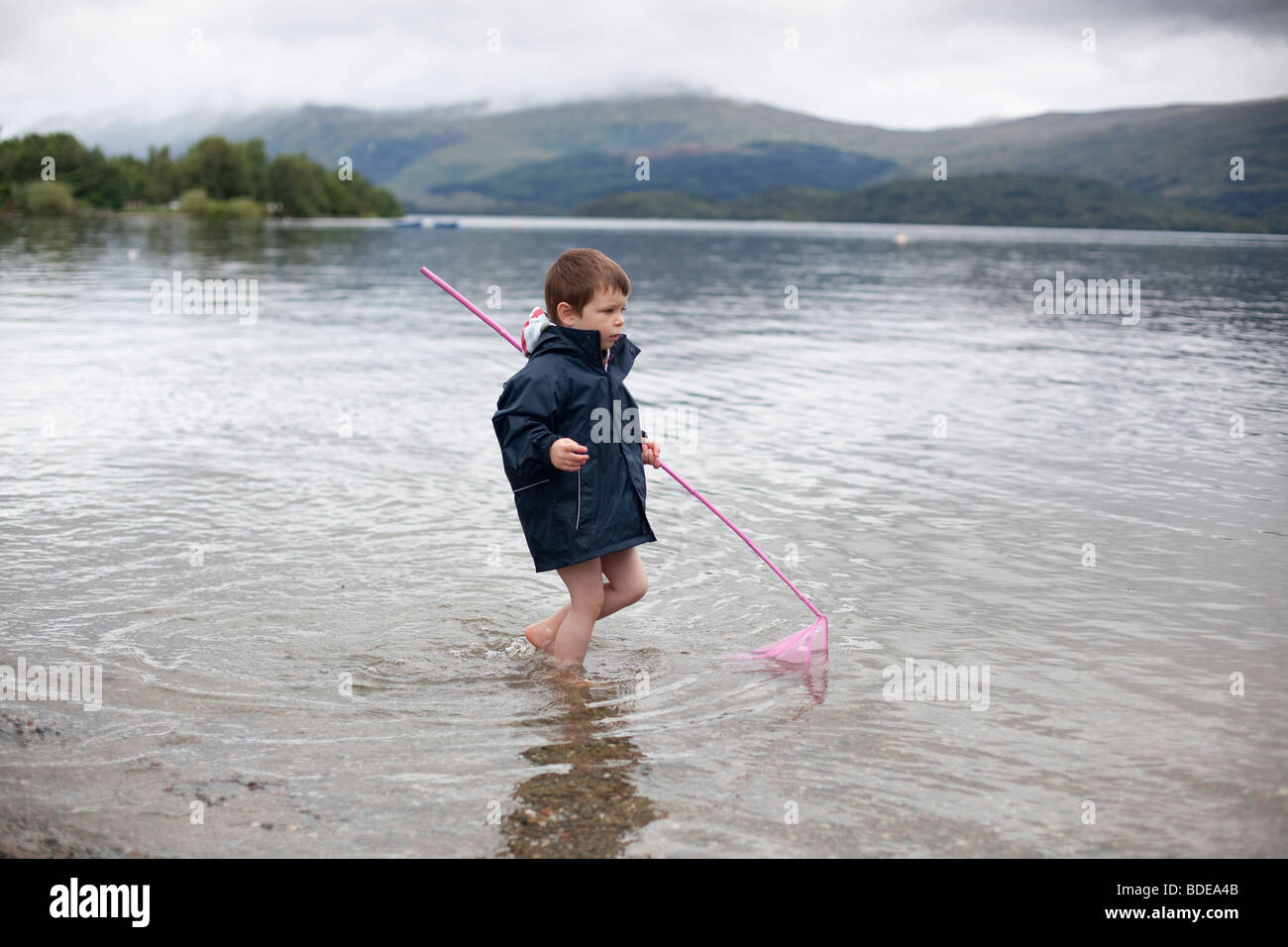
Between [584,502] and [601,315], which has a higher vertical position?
[601,315]

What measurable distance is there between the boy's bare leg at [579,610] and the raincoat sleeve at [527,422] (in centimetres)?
56

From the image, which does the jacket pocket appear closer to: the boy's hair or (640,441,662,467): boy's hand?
(640,441,662,467): boy's hand

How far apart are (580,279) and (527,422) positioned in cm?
66

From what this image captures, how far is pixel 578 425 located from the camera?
4.59 metres

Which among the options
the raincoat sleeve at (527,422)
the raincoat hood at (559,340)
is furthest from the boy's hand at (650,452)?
the raincoat sleeve at (527,422)

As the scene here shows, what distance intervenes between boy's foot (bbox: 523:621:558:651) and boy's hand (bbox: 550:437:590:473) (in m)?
1.31

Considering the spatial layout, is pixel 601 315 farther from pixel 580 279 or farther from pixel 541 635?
pixel 541 635

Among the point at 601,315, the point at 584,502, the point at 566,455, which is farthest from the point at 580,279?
the point at 584,502

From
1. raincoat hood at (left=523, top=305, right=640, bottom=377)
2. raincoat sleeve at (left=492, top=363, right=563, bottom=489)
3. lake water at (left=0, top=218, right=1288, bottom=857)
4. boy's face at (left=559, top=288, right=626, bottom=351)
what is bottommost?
lake water at (left=0, top=218, right=1288, bottom=857)

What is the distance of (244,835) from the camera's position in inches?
136

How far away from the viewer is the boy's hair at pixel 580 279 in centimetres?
449

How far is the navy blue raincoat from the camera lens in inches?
178

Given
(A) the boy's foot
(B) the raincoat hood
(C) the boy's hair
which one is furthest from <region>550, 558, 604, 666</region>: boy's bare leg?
(C) the boy's hair
